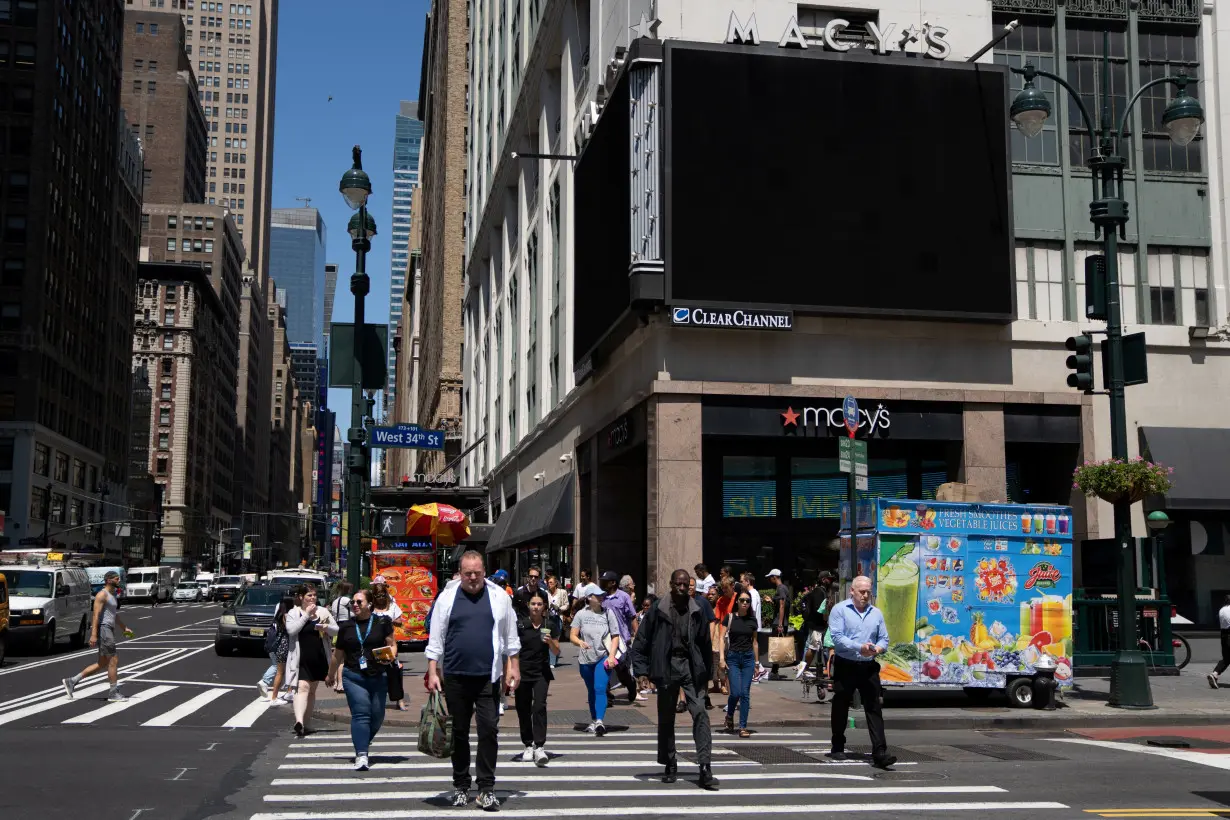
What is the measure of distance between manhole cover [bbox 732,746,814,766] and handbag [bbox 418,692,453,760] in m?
3.50

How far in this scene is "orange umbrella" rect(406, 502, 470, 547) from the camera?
102ft

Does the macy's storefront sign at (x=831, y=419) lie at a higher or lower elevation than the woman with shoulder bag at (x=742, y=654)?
higher

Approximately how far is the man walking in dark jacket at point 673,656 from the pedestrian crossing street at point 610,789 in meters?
0.39

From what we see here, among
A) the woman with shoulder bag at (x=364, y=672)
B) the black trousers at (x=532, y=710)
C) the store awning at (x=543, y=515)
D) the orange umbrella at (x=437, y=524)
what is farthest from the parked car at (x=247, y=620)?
the black trousers at (x=532, y=710)

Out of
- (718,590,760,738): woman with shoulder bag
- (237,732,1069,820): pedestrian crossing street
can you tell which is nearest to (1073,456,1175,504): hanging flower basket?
(718,590,760,738): woman with shoulder bag

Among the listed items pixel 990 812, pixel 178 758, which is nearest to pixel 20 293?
pixel 178 758

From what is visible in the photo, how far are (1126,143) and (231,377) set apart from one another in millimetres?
158814

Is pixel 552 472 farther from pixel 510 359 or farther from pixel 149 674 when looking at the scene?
pixel 149 674

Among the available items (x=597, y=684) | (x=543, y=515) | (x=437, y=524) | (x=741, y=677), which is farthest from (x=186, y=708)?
(x=543, y=515)

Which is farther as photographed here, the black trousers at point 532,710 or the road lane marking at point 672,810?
the black trousers at point 532,710

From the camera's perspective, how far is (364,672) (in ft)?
40.7

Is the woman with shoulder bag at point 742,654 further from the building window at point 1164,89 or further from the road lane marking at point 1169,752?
the building window at point 1164,89

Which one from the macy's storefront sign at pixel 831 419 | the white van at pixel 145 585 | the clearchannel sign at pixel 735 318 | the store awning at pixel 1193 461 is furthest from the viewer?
the white van at pixel 145 585

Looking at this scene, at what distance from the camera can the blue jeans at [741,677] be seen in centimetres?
1477
